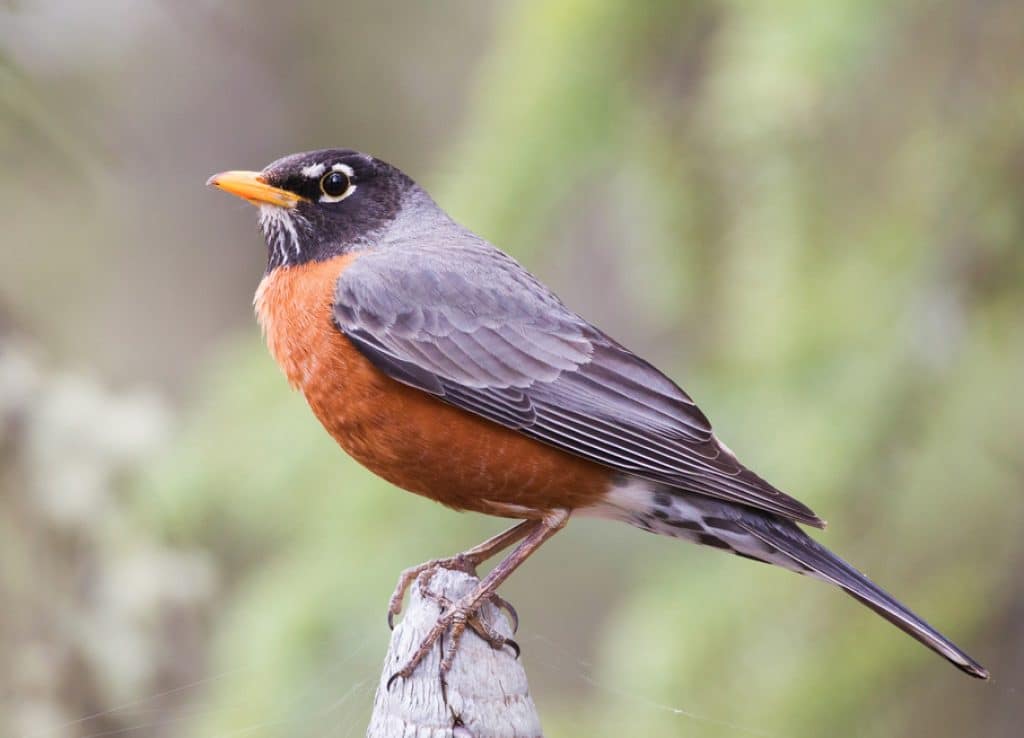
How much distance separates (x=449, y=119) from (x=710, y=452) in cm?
326

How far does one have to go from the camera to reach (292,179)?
305cm

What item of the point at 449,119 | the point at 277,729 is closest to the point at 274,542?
the point at 277,729

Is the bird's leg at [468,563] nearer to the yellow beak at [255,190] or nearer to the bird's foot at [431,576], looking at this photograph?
the bird's foot at [431,576]

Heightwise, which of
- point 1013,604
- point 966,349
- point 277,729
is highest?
point 966,349

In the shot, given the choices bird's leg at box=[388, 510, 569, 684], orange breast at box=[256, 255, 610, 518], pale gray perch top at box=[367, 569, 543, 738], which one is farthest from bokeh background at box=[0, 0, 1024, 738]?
pale gray perch top at box=[367, 569, 543, 738]

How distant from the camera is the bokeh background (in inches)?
107

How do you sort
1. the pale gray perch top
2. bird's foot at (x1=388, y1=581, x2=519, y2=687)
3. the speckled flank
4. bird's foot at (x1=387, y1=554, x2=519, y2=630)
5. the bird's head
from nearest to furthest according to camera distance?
the pale gray perch top
bird's foot at (x1=388, y1=581, x2=519, y2=687)
bird's foot at (x1=387, y1=554, x2=519, y2=630)
the speckled flank
the bird's head

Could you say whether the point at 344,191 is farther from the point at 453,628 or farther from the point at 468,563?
the point at 453,628

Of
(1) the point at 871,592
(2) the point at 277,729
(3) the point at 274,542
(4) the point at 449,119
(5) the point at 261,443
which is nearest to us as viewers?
(1) the point at 871,592

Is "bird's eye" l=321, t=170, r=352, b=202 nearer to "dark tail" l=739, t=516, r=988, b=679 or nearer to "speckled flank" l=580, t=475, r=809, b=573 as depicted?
"speckled flank" l=580, t=475, r=809, b=573

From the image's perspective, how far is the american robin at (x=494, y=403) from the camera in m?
2.61

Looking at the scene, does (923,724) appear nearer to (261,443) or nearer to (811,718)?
(811,718)

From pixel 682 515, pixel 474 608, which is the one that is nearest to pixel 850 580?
pixel 682 515

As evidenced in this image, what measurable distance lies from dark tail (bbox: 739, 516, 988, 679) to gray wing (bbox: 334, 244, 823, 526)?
9 cm
